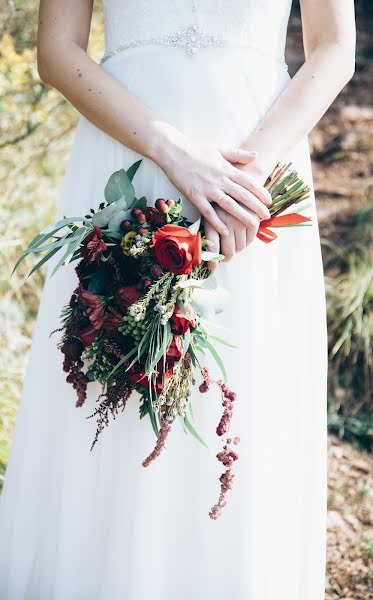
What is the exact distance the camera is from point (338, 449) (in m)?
3.32

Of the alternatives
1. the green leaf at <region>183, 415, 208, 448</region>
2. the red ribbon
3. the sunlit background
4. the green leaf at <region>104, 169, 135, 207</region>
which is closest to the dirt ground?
the sunlit background

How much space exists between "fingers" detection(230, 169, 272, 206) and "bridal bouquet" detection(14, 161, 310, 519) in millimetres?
77

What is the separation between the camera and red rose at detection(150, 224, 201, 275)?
134cm

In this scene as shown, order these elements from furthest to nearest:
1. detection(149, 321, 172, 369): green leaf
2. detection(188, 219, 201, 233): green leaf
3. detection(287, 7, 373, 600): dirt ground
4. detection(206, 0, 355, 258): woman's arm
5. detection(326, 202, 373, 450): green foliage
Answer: detection(326, 202, 373, 450): green foliage < detection(287, 7, 373, 600): dirt ground < detection(206, 0, 355, 258): woman's arm < detection(188, 219, 201, 233): green leaf < detection(149, 321, 172, 369): green leaf

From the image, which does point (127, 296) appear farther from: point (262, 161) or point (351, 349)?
point (351, 349)

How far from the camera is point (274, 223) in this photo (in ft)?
5.12

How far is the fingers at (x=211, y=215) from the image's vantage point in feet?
4.84

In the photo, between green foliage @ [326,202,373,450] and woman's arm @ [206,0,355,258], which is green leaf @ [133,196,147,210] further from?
green foliage @ [326,202,373,450]

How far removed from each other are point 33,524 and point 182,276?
2.97 feet

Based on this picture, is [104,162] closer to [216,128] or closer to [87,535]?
[216,128]

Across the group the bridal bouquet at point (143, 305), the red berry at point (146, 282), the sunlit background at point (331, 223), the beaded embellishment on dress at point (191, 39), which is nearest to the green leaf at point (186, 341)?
the bridal bouquet at point (143, 305)

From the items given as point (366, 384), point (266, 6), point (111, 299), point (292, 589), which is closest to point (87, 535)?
point (292, 589)

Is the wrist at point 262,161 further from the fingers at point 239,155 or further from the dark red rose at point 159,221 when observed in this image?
the dark red rose at point 159,221

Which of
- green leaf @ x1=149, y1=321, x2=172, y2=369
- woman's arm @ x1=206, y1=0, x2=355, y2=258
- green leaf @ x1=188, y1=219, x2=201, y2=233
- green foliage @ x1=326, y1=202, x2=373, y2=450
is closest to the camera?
green leaf @ x1=149, y1=321, x2=172, y2=369
